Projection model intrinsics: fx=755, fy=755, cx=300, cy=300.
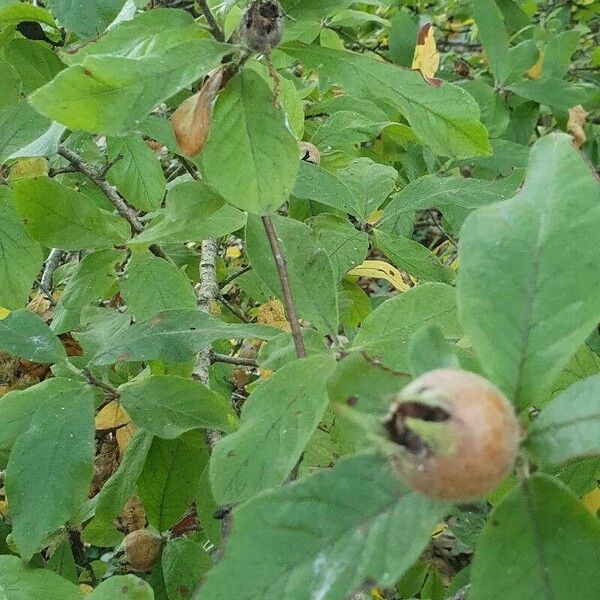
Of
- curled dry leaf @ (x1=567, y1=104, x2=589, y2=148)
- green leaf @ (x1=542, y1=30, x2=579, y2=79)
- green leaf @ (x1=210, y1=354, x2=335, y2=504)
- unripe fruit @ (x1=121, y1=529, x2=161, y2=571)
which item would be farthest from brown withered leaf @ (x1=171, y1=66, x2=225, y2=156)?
green leaf @ (x1=542, y1=30, x2=579, y2=79)

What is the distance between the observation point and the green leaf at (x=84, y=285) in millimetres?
1093

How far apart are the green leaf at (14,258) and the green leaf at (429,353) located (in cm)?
64

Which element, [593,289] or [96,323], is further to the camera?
[96,323]

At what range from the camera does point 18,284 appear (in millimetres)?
1025

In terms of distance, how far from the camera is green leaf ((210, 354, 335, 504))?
2.11 feet

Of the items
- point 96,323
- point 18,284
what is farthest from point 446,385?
point 96,323

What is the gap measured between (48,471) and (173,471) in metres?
0.23

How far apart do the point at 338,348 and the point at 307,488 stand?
0.31m

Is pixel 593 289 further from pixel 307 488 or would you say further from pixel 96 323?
pixel 96 323

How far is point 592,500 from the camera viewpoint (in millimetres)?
923

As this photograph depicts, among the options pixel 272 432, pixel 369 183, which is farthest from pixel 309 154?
pixel 272 432

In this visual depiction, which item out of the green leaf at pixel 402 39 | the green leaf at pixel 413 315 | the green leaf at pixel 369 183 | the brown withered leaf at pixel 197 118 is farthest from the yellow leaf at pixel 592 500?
the green leaf at pixel 402 39

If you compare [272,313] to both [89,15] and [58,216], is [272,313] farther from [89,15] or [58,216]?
[89,15]

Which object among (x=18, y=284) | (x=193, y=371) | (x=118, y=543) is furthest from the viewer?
(x=118, y=543)
